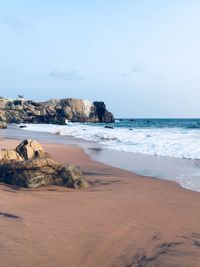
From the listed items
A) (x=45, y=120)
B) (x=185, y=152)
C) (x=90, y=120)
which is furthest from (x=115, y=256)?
(x=90, y=120)

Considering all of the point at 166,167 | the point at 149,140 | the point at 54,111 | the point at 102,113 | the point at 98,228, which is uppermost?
the point at 54,111

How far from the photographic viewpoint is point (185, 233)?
15.8 ft

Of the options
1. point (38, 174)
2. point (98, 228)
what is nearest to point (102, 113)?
point (38, 174)

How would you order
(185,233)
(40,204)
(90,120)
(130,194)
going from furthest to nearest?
(90,120), (130,194), (40,204), (185,233)

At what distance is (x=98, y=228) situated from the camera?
15.7 ft

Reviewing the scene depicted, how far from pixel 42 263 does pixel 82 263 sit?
0.41 meters

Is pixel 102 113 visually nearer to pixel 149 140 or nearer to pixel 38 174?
pixel 149 140

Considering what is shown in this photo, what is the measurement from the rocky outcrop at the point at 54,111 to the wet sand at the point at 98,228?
66.5 metres

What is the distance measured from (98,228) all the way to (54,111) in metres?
80.3

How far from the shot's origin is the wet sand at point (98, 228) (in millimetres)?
3912

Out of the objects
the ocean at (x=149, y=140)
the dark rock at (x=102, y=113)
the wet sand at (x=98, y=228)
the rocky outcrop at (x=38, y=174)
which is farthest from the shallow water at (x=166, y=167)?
the dark rock at (x=102, y=113)

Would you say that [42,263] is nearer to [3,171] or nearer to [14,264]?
[14,264]

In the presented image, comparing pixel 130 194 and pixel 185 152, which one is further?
pixel 185 152

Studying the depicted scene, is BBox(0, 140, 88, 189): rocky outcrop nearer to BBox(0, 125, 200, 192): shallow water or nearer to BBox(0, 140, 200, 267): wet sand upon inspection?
BBox(0, 140, 200, 267): wet sand
